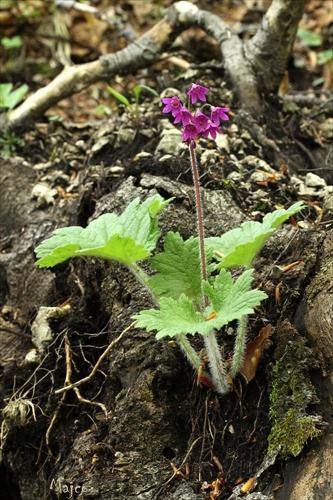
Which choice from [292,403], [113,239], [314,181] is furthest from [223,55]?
[292,403]

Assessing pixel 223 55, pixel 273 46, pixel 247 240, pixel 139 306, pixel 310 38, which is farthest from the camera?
pixel 310 38

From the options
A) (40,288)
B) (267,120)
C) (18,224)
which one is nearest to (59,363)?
(40,288)

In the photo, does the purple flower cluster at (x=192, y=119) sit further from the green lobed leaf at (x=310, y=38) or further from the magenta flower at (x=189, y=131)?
the green lobed leaf at (x=310, y=38)

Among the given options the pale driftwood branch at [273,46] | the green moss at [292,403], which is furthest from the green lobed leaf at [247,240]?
the pale driftwood branch at [273,46]

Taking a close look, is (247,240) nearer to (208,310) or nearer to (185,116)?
(208,310)

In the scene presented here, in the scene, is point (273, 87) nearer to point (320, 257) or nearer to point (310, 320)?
point (320, 257)
